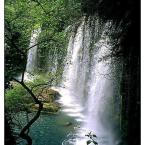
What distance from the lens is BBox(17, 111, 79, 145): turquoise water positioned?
9.35 feet

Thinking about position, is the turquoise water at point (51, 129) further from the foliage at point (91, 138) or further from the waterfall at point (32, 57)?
the waterfall at point (32, 57)

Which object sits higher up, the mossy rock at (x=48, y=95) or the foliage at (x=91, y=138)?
the mossy rock at (x=48, y=95)

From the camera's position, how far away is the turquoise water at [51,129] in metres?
2.85

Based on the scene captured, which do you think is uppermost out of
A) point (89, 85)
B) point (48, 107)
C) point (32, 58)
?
point (32, 58)

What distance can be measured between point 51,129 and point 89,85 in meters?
0.38

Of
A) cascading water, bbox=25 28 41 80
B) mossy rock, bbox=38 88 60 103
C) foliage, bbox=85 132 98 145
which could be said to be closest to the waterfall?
cascading water, bbox=25 28 41 80

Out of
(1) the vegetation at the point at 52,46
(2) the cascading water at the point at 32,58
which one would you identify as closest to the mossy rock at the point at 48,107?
(1) the vegetation at the point at 52,46

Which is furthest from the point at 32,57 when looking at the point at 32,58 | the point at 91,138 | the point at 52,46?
the point at 91,138

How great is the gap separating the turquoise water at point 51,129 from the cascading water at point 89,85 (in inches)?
1.6

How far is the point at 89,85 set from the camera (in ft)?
9.70

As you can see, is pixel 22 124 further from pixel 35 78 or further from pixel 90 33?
pixel 90 33

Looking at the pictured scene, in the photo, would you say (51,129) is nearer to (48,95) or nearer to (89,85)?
(48,95)

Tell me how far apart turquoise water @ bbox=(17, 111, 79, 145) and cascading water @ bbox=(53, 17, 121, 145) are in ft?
0.13

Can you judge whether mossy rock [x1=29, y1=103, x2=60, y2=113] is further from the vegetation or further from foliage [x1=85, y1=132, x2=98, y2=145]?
foliage [x1=85, y1=132, x2=98, y2=145]
